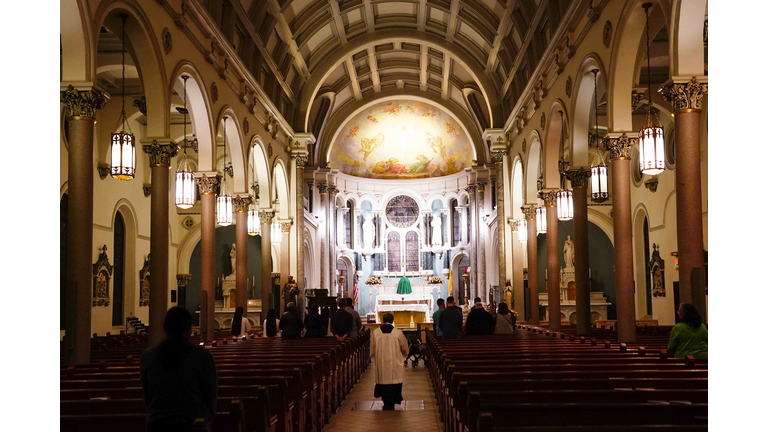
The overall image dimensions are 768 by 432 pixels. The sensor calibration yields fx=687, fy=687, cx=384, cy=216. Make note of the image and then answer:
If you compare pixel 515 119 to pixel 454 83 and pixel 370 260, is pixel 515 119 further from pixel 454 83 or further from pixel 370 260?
pixel 370 260

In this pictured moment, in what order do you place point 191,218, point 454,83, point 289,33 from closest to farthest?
point 289,33
point 191,218
point 454,83

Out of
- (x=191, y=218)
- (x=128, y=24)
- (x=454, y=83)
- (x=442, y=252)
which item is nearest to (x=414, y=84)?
(x=454, y=83)

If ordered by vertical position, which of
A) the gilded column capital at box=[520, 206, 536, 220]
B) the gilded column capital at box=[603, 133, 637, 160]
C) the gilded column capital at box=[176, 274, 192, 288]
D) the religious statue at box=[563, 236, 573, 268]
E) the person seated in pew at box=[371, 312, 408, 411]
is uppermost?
the gilded column capital at box=[603, 133, 637, 160]

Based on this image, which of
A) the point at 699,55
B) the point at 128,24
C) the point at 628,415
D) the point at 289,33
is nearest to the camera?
the point at 628,415

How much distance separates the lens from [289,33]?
21.3m

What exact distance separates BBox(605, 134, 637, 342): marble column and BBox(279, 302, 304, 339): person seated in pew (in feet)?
19.7

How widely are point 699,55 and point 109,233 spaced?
1623cm

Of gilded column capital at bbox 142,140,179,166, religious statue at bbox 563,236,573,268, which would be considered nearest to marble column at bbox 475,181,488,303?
religious statue at bbox 563,236,573,268

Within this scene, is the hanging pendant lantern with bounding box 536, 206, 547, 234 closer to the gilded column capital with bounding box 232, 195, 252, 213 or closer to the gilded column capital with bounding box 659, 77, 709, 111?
the gilded column capital with bounding box 232, 195, 252, 213

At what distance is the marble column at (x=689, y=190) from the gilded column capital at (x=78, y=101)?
8056 millimetres

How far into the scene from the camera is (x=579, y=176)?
596 inches

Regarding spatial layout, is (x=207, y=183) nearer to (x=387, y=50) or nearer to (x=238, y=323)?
(x=238, y=323)

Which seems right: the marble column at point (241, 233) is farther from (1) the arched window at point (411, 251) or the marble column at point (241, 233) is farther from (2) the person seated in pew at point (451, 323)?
(1) the arched window at point (411, 251)

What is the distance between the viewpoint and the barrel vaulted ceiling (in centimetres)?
1873
